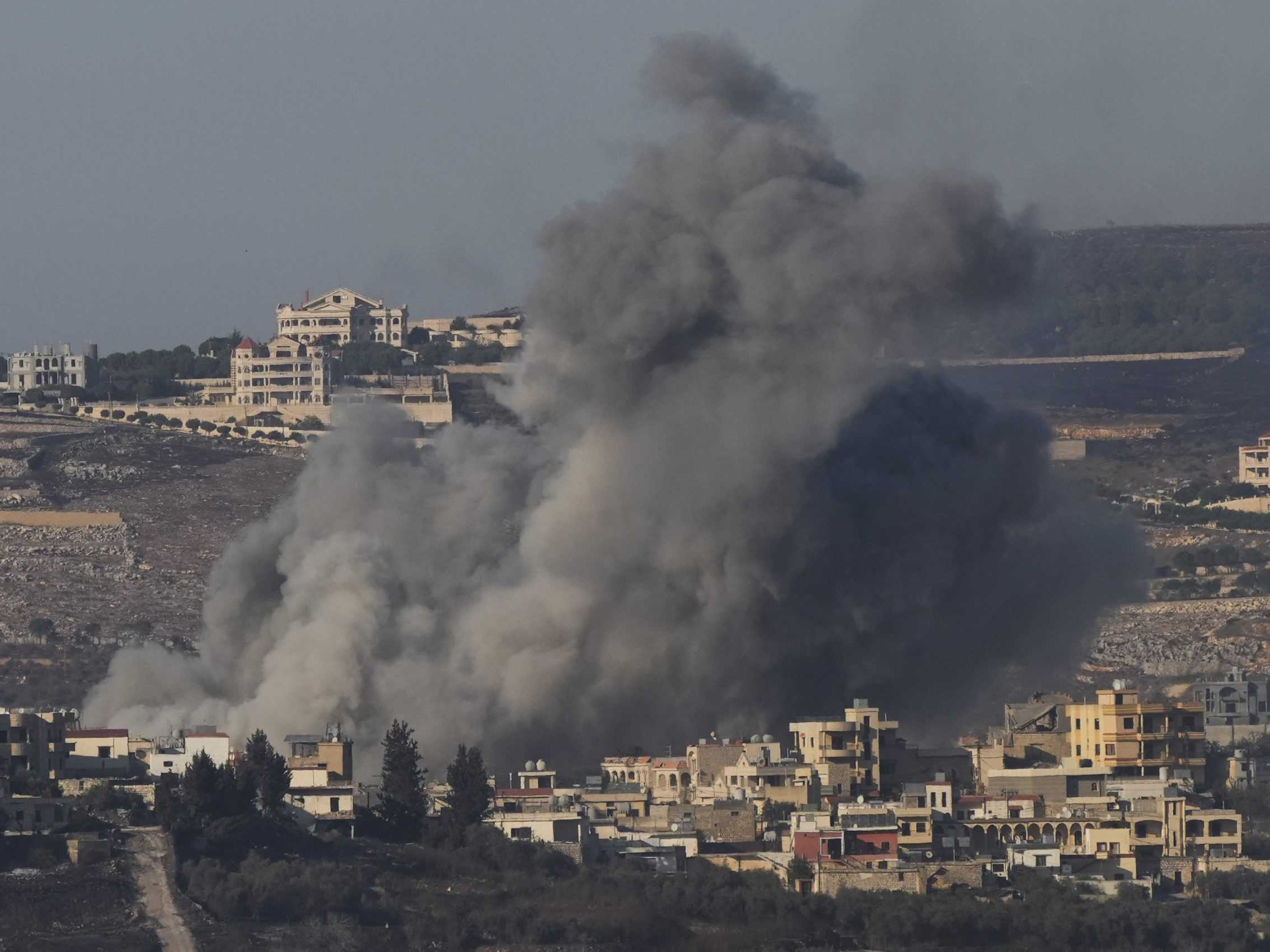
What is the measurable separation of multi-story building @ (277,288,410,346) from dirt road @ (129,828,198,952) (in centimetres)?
9317

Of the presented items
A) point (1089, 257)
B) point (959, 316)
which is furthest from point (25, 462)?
point (1089, 257)

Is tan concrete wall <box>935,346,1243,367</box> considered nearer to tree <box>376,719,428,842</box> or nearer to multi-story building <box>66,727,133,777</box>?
multi-story building <box>66,727,133,777</box>

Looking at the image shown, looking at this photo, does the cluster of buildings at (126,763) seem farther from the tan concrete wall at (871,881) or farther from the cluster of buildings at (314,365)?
the cluster of buildings at (314,365)

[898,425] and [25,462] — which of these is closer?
[898,425]

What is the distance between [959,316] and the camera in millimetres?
78938

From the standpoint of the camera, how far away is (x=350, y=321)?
15400cm

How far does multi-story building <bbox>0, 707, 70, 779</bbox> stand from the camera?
6625cm

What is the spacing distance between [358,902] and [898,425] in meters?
22.1

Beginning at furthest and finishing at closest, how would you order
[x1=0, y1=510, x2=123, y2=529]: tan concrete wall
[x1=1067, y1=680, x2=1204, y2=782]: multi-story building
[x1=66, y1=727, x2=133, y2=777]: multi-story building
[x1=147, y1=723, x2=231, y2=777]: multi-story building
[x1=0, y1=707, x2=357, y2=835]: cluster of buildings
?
[x1=0, y1=510, x2=123, y2=529]: tan concrete wall
[x1=1067, y1=680, x2=1204, y2=782]: multi-story building
[x1=147, y1=723, x2=231, y2=777]: multi-story building
[x1=66, y1=727, x2=133, y2=777]: multi-story building
[x1=0, y1=707, x2=357, y2=835]: cluster of buildings

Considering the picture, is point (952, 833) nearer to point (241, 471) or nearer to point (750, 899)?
point (750, 899)

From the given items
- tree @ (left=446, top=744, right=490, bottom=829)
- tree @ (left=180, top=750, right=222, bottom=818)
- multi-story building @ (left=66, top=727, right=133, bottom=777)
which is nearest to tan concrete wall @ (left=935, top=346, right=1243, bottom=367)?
multi-story building @ (left=66, top=727, right=133, bottom=777)

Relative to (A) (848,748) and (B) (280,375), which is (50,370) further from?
(A) (848,748)

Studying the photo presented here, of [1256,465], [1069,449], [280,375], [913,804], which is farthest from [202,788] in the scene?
[1069,449]

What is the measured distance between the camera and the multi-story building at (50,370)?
143500mm
